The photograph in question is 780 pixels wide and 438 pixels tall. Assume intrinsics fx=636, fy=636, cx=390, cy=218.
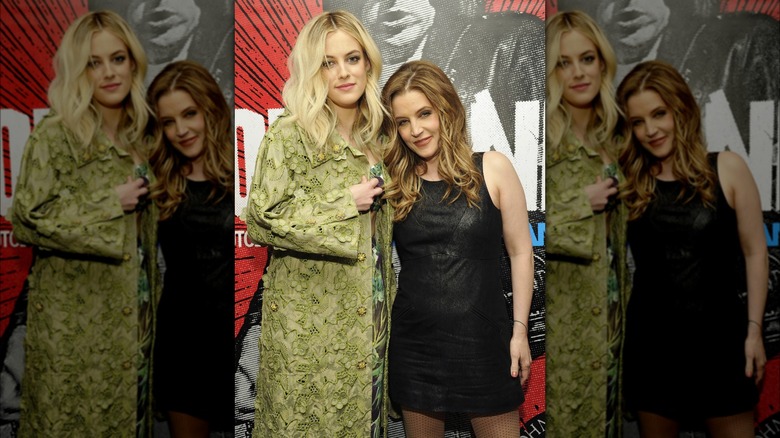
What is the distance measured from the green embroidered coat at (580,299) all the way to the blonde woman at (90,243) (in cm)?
215

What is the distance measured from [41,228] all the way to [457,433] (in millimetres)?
2334

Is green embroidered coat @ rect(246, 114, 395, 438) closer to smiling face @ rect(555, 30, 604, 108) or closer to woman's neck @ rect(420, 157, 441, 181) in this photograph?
woman's neck @ rect(420, 157, 441, 181)

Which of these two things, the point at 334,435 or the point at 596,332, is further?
the point at 596,332

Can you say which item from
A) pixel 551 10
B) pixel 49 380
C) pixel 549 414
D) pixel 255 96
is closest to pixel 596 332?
pixel 549 414

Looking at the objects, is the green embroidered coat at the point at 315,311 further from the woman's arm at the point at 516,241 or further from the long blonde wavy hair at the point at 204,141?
the woman's arm at the point at 516,241

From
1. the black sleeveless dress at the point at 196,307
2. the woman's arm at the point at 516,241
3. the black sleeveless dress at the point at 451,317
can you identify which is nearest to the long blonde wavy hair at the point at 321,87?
the black sleeveless dress at the point at 451,317

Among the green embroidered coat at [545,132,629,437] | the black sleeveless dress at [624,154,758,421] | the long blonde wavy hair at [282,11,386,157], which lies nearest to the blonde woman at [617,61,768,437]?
the black sleeveless dress at [624,154,758,421]

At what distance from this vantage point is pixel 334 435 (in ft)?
9.62

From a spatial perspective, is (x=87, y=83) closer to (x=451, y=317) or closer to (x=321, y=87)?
(x=321, y=87)

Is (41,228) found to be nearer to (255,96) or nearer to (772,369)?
(255,96)

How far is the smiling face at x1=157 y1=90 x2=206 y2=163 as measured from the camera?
134 inches

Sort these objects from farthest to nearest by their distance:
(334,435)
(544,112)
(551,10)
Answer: (551,10)
(544,112)
(334,435)

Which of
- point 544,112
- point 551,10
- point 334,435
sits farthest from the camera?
point 551,10

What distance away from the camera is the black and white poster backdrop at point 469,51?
10.2 feet
